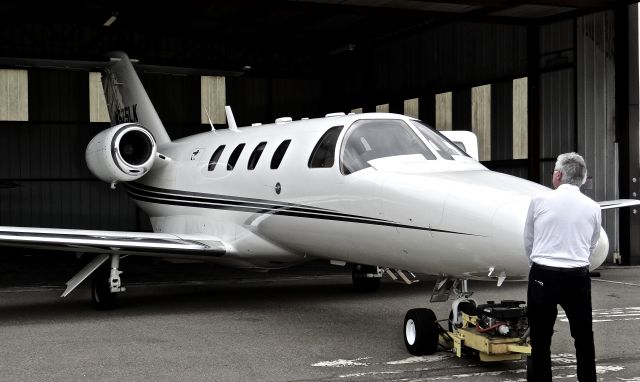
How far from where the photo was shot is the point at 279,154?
1037cm

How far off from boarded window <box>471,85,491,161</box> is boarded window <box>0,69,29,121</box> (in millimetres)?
14125

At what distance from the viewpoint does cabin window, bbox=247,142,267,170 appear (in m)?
10.9

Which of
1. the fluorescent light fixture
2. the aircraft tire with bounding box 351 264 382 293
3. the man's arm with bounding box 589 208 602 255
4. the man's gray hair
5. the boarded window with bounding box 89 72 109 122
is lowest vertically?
the aircraft tire with bounding box 351 264 382 293

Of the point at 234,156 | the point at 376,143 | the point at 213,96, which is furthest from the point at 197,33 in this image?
the point at 376,143

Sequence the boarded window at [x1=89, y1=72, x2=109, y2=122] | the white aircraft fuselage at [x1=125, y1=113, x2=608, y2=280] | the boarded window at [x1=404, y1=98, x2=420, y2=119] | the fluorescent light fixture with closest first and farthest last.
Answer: the white aircraft fuselage at [x1=125, y1=113, x2=608, y2=280] < the fluorescent light fixture < the boarded window at [x1=404, y1=98, x2=420, y2=119] < the boarded window at [x1=89, y1=72, x2=109, y2=122]

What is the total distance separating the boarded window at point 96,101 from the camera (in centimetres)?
2645

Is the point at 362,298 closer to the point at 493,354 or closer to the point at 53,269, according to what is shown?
the point at 493,354

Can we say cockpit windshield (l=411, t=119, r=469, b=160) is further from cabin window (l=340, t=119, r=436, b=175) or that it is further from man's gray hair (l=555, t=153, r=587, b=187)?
man's gray hair (l=555, t=153, r=587, b=187)

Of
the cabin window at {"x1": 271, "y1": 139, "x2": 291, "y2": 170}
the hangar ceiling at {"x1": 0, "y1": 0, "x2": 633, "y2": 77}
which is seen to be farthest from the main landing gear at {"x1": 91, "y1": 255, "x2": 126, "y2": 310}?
the hangar ceiling at {"x1": 0, "y1": 0, "x2": 633, "y2": 77}

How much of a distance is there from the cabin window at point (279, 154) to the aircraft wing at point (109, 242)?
1.53 metres

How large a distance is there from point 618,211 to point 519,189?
1062 centimetres

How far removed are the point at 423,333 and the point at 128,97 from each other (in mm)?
10213

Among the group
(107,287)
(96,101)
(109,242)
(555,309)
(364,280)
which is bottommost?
(364,280)

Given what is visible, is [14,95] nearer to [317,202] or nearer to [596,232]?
[317,202]
